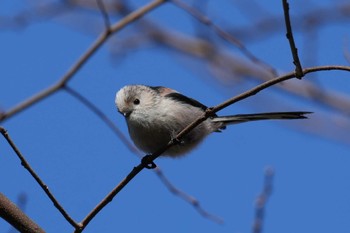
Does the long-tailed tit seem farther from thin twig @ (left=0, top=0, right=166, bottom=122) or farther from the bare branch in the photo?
the bare branch

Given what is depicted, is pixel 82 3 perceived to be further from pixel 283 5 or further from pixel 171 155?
pixel 283 5

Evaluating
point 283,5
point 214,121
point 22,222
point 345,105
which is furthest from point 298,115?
point 22,222

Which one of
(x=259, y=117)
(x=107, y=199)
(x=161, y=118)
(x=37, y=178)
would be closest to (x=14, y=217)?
(x=37, y=178)

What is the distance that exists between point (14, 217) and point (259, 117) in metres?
1.51

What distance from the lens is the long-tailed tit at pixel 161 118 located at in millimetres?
2998

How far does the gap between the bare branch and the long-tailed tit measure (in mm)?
1284

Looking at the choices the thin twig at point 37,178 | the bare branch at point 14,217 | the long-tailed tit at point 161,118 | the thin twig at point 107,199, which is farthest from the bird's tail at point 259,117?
the bare branch at point 14,217

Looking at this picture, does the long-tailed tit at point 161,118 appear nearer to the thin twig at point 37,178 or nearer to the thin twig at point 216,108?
the thin twig at point 216,108

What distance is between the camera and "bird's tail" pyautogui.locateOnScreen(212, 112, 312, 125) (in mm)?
2655

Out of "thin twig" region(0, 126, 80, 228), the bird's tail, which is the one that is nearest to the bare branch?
"thin twig" region(0, 126, 80, 228)

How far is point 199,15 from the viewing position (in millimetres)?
2822

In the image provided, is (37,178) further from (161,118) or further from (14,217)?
(161,118)

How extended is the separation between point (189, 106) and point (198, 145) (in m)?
0.22

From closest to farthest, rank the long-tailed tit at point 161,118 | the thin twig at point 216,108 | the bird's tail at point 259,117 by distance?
the thin twig at point 216,108
the bird's tail at point 259,117
the long-tailed tit at point 161,118
